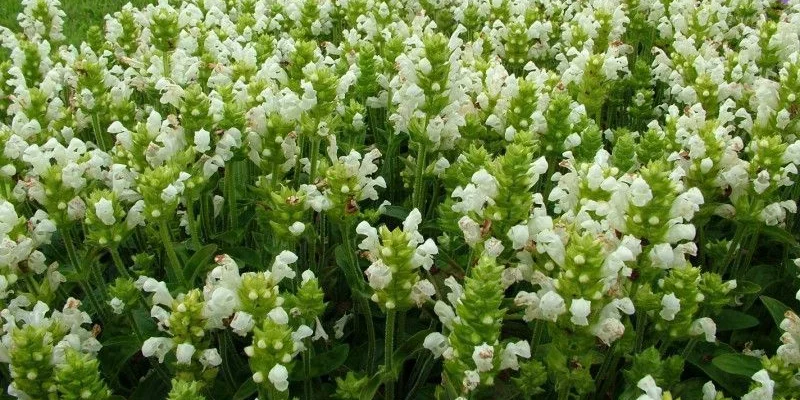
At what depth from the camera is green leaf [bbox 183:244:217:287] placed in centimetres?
330

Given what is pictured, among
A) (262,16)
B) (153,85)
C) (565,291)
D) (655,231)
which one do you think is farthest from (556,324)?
(262,16)

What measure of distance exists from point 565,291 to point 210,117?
1777 mm

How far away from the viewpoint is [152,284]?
9.08ft

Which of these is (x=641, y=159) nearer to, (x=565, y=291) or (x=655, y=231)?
(x=655, y=231)

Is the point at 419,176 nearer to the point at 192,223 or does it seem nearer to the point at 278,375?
the point at 192,223

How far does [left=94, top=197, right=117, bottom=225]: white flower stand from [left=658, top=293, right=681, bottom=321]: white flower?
2.16 m

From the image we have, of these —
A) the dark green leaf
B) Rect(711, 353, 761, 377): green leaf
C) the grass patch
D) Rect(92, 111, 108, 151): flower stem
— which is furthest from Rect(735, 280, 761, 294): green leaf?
the grass patch

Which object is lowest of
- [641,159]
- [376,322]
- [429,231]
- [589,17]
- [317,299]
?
[376,322]

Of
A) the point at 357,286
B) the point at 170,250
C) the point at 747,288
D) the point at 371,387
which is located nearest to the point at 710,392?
the point at 747,288

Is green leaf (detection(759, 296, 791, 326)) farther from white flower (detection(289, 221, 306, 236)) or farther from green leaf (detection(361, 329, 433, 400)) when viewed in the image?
white flower (detection(289, 221, 306, 236))

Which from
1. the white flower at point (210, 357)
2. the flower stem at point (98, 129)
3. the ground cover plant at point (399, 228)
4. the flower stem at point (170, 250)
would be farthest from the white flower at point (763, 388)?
the flower stem at point (98, 129)

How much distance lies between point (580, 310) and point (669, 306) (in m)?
0.62

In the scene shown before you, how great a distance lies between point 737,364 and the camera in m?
3.13

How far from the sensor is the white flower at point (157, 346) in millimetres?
2699
